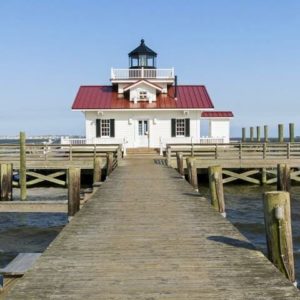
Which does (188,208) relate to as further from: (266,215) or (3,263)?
(3,263)

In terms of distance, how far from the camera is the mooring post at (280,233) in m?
6.67

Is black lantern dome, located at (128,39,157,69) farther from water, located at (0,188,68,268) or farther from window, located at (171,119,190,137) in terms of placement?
water, located at (0,188,68,268)

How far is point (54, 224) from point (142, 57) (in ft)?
65.5

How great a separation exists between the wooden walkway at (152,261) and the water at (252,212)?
382 centimetres

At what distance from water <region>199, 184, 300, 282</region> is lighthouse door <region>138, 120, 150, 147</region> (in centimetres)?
815

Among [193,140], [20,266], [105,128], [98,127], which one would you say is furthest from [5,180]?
[193,140]

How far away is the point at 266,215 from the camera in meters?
6.92

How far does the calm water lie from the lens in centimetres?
1333

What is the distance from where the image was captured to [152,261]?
6137 millimetres

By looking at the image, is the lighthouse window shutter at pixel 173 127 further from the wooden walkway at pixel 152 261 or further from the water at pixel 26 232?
the wooden walkway at pixel 152 261

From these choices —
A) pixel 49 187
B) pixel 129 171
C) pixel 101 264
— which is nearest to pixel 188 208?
pixel 101 264

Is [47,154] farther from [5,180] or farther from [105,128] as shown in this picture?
[105,128]

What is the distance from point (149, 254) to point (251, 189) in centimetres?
1875

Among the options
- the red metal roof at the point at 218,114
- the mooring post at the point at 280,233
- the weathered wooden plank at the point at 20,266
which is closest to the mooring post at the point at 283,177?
the mooring post at the point at 280,233
